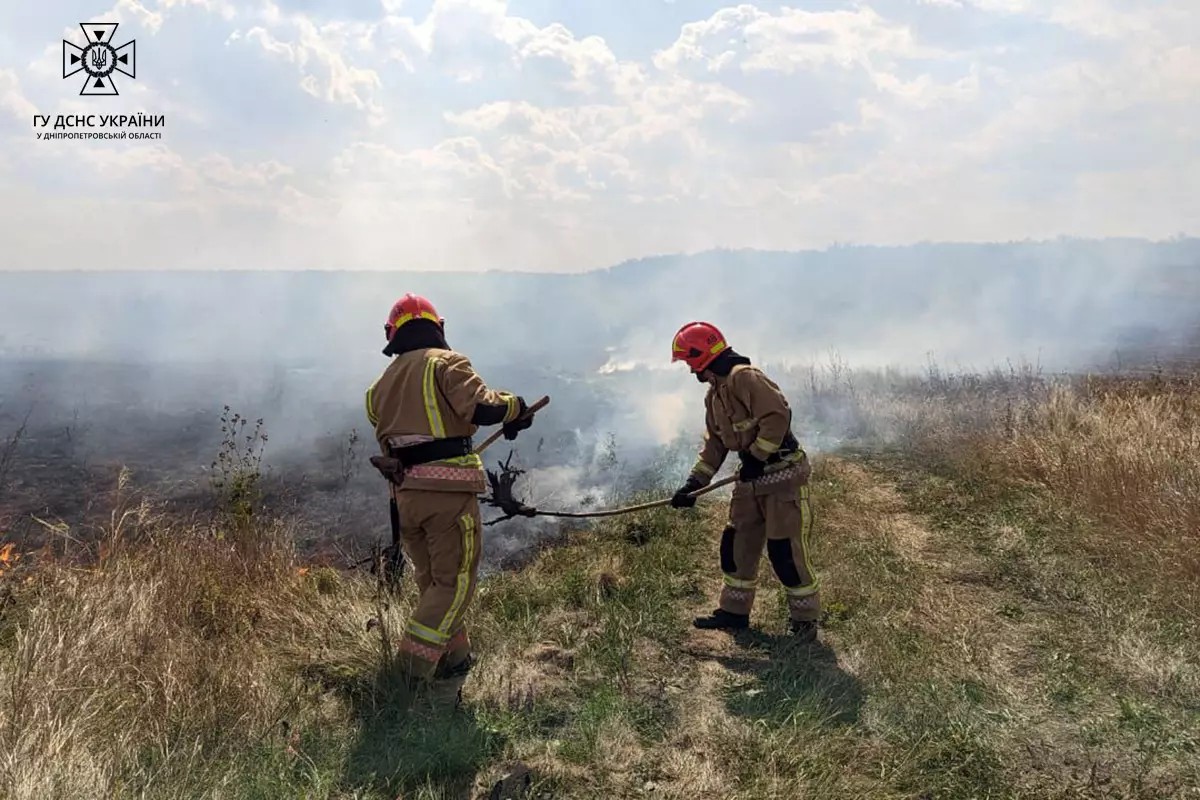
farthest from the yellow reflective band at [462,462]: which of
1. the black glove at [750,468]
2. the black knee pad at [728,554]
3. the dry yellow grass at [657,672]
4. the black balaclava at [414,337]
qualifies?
the black knee pad at [728,554]

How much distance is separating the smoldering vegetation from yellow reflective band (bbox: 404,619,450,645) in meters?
2.69

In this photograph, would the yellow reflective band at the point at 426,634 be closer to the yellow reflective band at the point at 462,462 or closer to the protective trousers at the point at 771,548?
the yellow reflective band at the point at 462,462

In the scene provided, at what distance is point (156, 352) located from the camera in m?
29.3

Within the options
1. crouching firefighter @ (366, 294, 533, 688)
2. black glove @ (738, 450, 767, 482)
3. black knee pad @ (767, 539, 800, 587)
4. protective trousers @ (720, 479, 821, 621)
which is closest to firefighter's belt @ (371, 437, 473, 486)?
crouching firefighter @ (366, 294, 533, 688)

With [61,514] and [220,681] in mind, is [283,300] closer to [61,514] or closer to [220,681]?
[61,514]

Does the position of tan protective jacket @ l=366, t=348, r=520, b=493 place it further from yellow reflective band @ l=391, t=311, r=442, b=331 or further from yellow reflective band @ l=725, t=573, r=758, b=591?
yellow reflective band @ l=725, t=573, r=758, b=591

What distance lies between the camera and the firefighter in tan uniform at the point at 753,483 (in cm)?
471

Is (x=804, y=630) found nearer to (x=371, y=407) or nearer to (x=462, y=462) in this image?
(x=462, y=462)

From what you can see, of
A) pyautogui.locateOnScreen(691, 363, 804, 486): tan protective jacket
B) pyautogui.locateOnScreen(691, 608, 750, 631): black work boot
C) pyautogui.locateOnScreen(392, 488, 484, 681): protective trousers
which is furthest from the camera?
pyautogui.locateOnScreen(691, 608, 750, 631): black work boot

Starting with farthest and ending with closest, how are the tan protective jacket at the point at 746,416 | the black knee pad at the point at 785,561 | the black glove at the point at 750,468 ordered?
1. the black glove at the point at 750,468
2. the black knee pad at the point at 785,561
3. the tan protective jacket at the point at 746,416

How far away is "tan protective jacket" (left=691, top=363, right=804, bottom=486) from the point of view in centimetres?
464

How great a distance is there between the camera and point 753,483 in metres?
4.90

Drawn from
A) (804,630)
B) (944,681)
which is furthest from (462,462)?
Result: (944,681)

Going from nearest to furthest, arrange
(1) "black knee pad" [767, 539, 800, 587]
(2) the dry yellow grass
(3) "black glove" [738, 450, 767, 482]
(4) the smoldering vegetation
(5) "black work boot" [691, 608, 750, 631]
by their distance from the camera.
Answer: (2) the dry yellow grass, (1) "black knee pad" [767, 539, 800, 587], (3) "black glove" [738, 450, 767, 482], (5) "black work boot" [691, 608, 750, 631], (4) the smoldering vegetation
